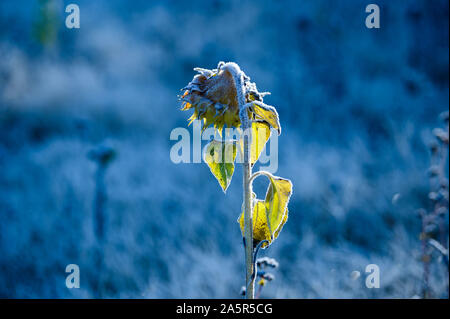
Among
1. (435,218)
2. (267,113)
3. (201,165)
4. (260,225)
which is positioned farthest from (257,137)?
(201,165)

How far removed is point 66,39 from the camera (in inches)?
248

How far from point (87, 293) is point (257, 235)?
75.9 inches

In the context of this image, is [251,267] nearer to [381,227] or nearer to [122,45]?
[381,227]

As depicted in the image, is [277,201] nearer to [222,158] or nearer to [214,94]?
[222,158]

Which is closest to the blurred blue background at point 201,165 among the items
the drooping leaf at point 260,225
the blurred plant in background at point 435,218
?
the blurred plant in background at point 435,218

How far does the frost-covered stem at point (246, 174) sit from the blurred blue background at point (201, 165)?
155cm

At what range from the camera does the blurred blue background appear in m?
2.99

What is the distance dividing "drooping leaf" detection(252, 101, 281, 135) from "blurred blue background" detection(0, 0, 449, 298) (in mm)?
1730

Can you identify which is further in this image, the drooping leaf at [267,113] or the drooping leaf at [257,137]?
the drooping leaf at [257,137]

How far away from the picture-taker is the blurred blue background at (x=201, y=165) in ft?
9.80

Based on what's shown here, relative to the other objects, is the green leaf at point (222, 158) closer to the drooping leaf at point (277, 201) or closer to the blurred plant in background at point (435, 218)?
the drooping leaf at point (277, 201)

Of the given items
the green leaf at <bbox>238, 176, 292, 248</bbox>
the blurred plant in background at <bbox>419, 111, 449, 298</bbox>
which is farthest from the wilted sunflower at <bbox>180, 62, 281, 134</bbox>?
the blurred plant in background at <bbox>419, 111, 449, 298</bbox>

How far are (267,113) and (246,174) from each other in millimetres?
156

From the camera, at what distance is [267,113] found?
3.50 ft
